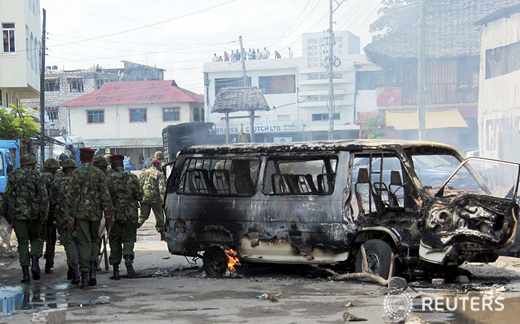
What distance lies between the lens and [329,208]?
9102mm

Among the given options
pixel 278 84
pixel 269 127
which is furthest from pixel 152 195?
pixel 278 84

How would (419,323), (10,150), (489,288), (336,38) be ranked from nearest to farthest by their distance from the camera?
(419,323) < (489,288) < (10,150) < (336,38)

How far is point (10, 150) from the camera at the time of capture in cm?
2597

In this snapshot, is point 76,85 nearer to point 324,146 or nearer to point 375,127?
point 375,127

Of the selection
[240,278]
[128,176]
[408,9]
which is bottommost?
[240,278]

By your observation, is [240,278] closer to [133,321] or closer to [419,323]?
[133,321]

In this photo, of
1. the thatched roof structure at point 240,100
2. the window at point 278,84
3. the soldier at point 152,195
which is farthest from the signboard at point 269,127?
the soldier at point 152,195

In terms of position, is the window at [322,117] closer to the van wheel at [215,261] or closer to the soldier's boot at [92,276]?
the van wheel at [215,261]

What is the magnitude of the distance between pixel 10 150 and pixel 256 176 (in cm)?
1849

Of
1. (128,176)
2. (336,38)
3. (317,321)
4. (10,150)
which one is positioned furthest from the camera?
(336,38)

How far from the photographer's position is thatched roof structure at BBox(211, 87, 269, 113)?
5475cm

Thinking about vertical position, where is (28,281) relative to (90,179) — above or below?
below

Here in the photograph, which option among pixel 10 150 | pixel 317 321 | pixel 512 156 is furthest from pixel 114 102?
pixel 317 321

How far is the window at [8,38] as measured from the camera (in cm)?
3294
